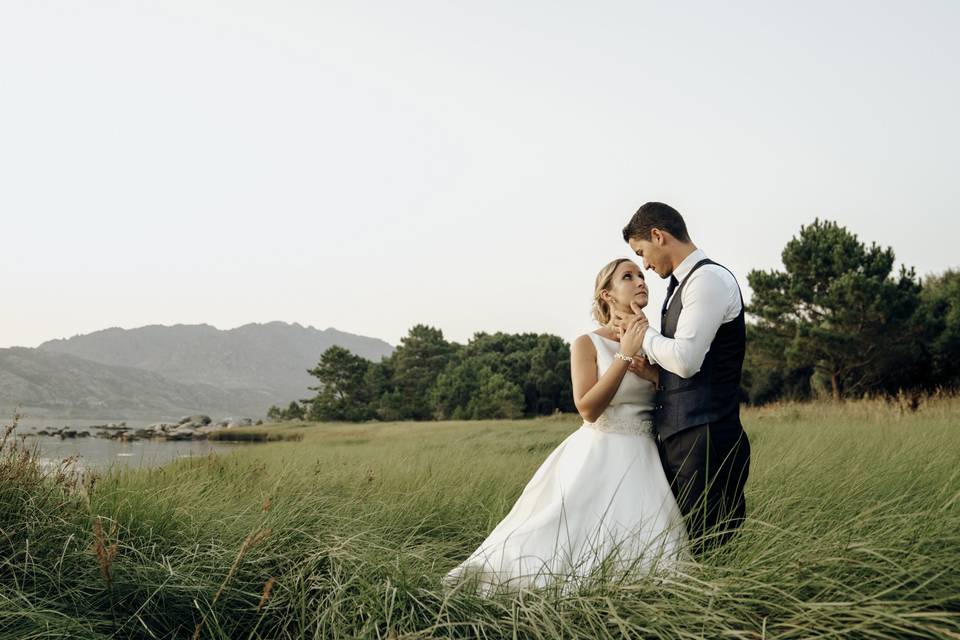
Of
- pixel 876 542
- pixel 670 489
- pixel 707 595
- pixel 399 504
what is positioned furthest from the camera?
pixel 399 504

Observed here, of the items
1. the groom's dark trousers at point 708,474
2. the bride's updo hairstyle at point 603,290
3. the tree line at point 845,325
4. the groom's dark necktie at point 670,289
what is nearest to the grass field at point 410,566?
the groom's dark trousers at point 708,474

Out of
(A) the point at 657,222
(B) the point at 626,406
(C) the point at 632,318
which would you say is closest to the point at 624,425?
(B) the point at 626,406

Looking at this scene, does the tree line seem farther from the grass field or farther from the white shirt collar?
the white shirt collar

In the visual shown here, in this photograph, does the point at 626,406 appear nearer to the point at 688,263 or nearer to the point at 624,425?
the point at 624,425

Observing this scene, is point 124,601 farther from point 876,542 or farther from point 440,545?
point 876,542

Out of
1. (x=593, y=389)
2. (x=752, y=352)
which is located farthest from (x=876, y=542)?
(x=752, y=352)

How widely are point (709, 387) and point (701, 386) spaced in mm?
39

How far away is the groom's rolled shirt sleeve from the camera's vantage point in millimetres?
3242

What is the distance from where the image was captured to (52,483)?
461cm

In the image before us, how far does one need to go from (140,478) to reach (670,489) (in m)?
4.64

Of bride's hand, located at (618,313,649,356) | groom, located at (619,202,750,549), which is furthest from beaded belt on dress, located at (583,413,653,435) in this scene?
bride's hand, located at (618,313,649,356)

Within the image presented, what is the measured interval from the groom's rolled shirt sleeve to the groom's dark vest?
0.09m

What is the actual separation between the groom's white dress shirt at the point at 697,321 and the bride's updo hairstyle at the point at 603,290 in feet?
1.62

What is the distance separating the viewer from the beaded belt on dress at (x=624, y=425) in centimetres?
372
